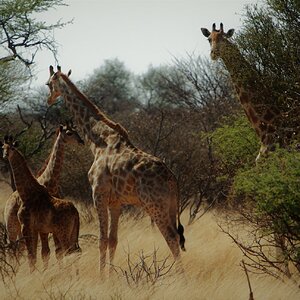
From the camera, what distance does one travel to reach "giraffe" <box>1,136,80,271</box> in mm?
9445

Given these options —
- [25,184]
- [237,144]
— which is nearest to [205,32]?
[237,144]

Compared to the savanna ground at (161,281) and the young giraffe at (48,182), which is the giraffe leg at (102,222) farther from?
the young giraffe at (48,182)

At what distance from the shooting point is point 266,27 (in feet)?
32.8

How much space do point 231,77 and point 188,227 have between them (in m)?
4.06

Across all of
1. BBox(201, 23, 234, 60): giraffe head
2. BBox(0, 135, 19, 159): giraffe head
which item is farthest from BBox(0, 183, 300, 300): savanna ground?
BBox(201, 23, 234, 60): giraffe head

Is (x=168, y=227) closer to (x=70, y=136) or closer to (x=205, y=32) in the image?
(x=70, y=136)

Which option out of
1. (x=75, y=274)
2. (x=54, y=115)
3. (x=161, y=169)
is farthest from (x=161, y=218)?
(x=54, y=115)

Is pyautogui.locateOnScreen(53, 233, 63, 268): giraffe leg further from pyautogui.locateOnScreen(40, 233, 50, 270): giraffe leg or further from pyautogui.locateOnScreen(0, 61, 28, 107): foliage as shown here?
pyautogui.locateOnScreen(0, 61, 28, 107): foliage

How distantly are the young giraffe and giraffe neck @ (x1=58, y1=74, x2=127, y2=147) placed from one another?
12.9 inches

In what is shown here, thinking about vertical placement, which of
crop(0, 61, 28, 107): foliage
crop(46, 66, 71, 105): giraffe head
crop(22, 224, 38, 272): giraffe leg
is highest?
crop(0, 61, 28, 107): foliage

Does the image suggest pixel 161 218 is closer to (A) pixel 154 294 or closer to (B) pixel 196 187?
(A) pixel 154 294

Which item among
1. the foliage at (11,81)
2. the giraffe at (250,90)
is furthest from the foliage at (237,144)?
the foliage at (11,81)

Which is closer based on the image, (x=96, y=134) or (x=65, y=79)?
(x=96, y=134)

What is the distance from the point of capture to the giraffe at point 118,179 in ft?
30.6
